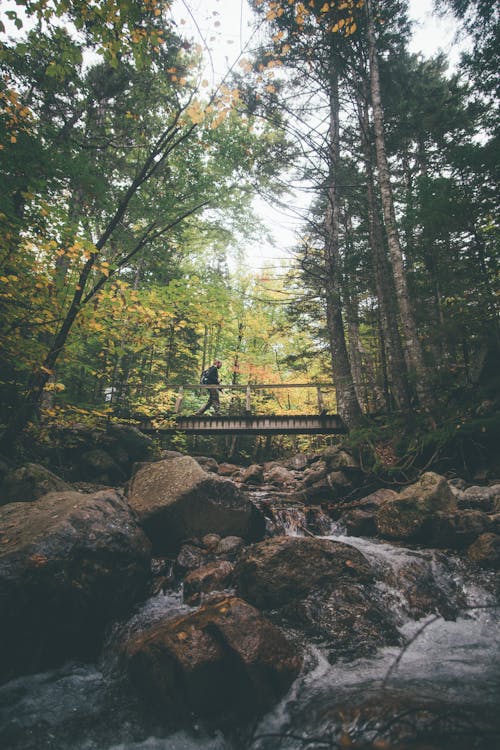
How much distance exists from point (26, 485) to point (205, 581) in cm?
345

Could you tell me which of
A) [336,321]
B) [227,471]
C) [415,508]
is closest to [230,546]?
[415,508]

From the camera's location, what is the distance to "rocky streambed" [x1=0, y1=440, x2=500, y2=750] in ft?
Answer: 7.61

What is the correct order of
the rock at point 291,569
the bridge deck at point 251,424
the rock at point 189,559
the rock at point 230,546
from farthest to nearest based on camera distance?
the bridge deck at point 251,424 → the rock at point 230,546 → the rock at point 189,559 → the rock at point 291,569

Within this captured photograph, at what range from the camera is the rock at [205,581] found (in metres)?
4.07

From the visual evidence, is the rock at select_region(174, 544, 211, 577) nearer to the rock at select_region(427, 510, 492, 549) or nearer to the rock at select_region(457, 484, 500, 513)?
the rock at select_region(427, 510, 492, 549)

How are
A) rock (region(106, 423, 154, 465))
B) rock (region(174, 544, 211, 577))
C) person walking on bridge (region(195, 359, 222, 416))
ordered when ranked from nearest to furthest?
1. rock (region(174, 544, 211, 577))
2. rock (region(106, 423, 154, 465))
3. person walking on bridge (region(195, 359, 222, 416))

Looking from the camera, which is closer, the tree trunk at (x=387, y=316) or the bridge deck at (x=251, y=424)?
the tree trunk at (x=387, y=316)

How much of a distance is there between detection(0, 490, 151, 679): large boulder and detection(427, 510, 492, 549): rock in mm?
4184

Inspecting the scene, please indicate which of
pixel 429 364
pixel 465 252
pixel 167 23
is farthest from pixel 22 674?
pixel 465 252

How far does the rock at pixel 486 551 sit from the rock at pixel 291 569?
4.75ft

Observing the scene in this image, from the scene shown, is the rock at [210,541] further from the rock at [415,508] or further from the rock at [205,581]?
the rock at [415,508]

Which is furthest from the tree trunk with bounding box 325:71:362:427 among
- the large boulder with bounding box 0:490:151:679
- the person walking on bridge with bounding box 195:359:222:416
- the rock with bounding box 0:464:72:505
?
the rock with bounding box 0:464:72:505

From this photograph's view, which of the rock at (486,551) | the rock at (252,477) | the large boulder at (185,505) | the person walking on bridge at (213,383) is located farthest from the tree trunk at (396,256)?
the person walking on bridge at (213,383)

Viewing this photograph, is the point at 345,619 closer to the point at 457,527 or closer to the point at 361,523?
the point at 457,527
